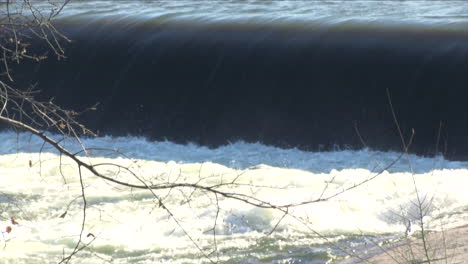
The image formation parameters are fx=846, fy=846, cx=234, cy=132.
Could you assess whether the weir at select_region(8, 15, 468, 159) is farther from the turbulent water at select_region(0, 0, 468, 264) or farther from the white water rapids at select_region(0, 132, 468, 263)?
the white water rapids at select_region(0, 132, 468, 263)

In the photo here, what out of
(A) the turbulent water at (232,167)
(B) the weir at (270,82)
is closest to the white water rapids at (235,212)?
(A) the turbulent water at (232,167)

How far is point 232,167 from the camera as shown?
9.81m

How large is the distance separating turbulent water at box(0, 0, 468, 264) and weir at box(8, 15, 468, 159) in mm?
30

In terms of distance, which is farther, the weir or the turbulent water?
Result: the weir

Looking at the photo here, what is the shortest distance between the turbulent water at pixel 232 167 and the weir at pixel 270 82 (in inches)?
1.2

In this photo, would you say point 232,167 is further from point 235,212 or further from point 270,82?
point 235,212

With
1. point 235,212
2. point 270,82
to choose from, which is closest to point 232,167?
point 270,82

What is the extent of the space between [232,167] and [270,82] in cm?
172

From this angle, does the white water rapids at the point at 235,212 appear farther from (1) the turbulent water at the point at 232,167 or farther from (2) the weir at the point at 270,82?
(2) the weir at the point at 270,82

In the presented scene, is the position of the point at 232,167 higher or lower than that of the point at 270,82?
lower

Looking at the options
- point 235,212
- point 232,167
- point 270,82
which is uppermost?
point 270,82

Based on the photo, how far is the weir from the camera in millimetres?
9984

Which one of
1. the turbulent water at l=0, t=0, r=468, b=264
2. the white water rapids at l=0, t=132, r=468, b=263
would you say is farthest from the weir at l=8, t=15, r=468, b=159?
the white water rapids at l=0, t=132, r=468, b=263

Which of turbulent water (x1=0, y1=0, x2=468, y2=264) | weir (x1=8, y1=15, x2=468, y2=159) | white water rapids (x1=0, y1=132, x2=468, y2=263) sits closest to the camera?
white water rapids (x1=0, y1=132, x2=468, y2=263)
